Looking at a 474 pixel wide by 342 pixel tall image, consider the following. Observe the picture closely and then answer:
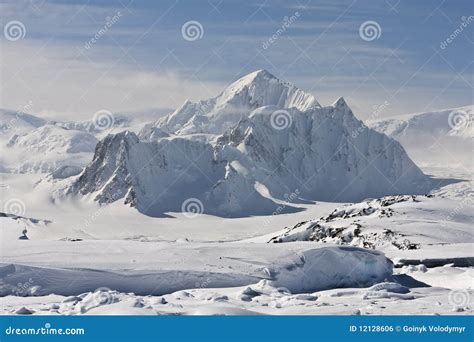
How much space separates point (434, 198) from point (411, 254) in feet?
127

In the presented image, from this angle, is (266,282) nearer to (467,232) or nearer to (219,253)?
(219,253)

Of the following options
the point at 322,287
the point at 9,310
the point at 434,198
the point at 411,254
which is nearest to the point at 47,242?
the point at 9,310

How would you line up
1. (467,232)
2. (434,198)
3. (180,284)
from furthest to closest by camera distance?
(434,198), (467,232), (180,284)

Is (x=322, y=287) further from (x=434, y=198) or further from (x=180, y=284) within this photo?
(x=434, y=198)

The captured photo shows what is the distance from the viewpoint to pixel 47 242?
1796 inches

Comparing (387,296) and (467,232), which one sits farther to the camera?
(467,232)
